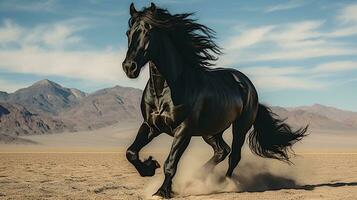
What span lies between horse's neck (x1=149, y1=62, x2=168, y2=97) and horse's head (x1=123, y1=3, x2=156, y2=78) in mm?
385

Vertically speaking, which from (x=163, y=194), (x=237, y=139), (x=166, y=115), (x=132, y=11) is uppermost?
(x=132, y=11)

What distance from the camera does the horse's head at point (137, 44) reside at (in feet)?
20.1

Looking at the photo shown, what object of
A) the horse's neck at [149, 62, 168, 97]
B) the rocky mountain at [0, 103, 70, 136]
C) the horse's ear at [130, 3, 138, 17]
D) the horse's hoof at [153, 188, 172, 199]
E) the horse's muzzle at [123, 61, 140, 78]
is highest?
the horse's ear at [130, 3, 138, 17]

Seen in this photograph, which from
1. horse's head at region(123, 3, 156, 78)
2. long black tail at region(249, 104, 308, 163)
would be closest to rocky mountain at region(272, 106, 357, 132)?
long black tail at region(249, 104, 308, 163)

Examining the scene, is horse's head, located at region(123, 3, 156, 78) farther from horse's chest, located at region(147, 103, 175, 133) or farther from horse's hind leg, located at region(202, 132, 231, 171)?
horse's hind leg, located at region(202, 132, 231, 171)

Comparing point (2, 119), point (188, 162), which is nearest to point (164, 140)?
point (2, 119)

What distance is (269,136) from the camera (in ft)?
31.9

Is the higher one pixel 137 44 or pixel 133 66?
pixel 137 44

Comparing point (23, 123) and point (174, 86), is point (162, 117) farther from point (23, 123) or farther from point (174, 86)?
point (23, 123)

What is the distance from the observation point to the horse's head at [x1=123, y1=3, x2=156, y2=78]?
6129 millimetres

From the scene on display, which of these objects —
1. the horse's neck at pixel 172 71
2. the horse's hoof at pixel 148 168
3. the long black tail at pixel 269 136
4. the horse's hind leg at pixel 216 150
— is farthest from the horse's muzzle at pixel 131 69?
the long black tail at pixel 269 136

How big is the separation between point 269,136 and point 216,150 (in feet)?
4.63

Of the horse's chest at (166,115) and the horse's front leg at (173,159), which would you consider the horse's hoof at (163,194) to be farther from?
the horse's chest at (166,115)

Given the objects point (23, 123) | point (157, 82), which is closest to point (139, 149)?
point (157, 82)
